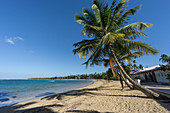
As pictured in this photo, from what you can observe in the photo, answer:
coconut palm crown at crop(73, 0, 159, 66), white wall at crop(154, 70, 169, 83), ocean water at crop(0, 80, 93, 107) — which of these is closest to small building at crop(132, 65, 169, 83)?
white wall at crop(154, 70, 169, 83)

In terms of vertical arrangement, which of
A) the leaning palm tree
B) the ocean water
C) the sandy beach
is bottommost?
the ocean water

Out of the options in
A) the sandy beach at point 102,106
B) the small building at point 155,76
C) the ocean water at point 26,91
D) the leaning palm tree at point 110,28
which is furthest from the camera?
the small building at point 155,76

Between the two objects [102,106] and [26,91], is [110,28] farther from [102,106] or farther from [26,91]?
[26,91]

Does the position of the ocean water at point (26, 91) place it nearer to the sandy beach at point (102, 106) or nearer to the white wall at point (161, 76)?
the sandy beach at point (102, 106)

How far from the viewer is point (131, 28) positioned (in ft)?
18.4

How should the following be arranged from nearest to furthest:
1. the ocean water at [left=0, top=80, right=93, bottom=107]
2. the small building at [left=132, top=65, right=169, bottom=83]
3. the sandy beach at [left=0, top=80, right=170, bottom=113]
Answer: the sandy beach at [left=0, top=80, right=170, bottom=113], the ocean water at [left=0, top=80, right=93, bottom=107], the small building at [left=132, top=65, right=169, bottom=83]

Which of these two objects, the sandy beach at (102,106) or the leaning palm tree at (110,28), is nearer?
the sandy beach at (102,106)

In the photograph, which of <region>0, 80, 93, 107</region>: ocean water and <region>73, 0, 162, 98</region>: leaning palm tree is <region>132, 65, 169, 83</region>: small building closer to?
<region>73, 0, 162, 98</region>: leaning palm tree

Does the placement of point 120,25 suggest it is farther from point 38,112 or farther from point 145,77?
point 145,77

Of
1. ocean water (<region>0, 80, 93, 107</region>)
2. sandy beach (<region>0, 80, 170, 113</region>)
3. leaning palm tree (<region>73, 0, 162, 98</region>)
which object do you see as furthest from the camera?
ocean water (<region>0, 80, 93, 107</region>)

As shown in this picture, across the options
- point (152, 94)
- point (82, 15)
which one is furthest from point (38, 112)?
point (82, 15)

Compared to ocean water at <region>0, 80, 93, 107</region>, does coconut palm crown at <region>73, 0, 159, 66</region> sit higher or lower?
higher

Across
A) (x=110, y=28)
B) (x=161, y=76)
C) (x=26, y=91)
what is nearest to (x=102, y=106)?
(x=110, y=28)

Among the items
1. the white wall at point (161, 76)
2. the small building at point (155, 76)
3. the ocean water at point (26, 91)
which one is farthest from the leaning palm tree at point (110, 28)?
the white wall at point (161, 76)
